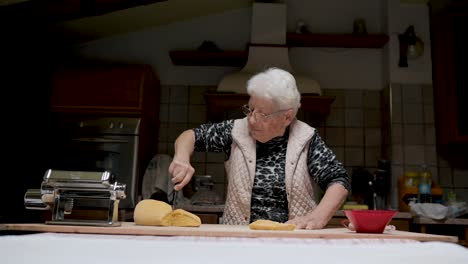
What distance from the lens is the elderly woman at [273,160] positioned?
179 centimetres

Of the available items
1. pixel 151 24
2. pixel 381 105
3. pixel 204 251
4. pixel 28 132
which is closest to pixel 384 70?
pixel 381 105

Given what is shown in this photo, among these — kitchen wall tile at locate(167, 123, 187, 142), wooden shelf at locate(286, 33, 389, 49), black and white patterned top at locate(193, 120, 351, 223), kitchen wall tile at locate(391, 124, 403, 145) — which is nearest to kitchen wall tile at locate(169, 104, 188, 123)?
kitchen wall tile at locate(167, 123, 187, 142)

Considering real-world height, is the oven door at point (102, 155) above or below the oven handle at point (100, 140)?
below

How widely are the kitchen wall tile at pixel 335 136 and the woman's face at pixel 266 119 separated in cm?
184

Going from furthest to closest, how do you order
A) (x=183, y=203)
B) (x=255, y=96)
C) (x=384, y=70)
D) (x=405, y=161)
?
(x=384, y=70)
(x=405, y=161)
(x=183, y=203)
(x=255, y=96)

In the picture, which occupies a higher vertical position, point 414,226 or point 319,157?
point 319,157

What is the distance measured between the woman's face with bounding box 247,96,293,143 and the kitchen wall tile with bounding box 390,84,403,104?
6.22ft

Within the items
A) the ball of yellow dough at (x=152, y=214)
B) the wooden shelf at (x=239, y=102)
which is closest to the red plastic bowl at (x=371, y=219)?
the ball of yellow dough at (x=152, y=214)

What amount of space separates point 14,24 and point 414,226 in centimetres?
283

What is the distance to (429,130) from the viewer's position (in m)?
3.48

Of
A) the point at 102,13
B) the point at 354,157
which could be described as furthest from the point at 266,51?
the point at 102,13

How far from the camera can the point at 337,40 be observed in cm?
359

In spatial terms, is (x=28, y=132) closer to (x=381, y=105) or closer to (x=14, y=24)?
(x=14, y=24)

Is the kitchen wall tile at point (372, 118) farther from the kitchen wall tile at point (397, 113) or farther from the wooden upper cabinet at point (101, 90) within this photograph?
the wooden upper cabinet at point (101, 90)
